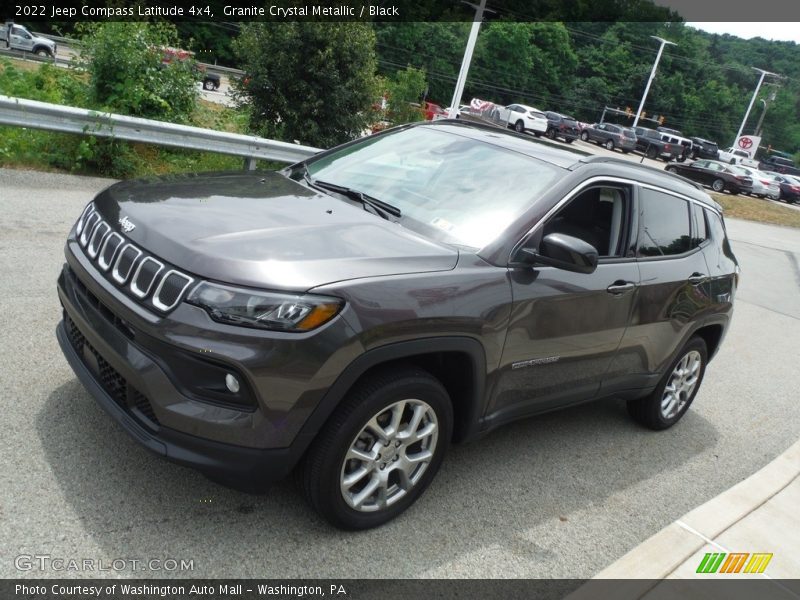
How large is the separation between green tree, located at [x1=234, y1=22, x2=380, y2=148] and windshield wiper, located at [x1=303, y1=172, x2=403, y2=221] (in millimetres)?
8797

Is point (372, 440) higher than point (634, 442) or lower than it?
higher

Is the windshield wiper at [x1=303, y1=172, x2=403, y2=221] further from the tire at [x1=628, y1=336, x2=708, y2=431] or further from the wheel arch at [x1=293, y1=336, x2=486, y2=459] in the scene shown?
the tire at [x1=628, y1=336, x2=708, y2=431]

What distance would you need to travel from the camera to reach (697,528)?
13.3 feet

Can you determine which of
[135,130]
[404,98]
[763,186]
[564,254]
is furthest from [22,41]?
[564,254]

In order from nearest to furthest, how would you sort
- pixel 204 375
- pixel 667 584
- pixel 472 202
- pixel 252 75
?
pixel 204 375
pixel 667 584
pixel 472 202
pixel 252 75

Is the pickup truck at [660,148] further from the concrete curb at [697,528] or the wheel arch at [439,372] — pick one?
the wheel arch at [439,372]

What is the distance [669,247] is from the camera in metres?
4.75

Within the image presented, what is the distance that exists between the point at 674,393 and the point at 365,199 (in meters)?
2.89

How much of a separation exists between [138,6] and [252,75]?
7.34 ft

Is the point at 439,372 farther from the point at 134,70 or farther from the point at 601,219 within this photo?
the point at 134,70

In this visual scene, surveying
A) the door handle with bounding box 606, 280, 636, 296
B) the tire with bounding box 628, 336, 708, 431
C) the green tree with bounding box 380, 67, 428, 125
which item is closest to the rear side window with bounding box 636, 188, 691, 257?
the door handle with bounding box 606, 280, 636, 296

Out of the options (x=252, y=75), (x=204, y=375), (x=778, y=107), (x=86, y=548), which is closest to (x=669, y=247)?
(x=204, y=375)

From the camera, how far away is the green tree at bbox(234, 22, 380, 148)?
40.8 feet

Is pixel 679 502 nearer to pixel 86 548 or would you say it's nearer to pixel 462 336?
pixel 462 336
